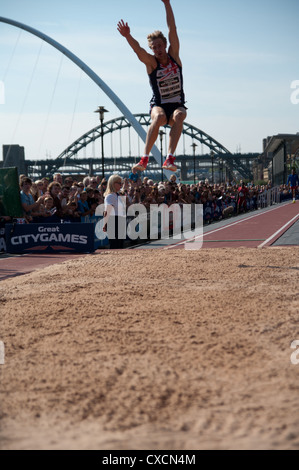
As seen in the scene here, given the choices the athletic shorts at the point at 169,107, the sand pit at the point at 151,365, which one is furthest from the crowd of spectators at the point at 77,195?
the sand pit at the point at 151,365

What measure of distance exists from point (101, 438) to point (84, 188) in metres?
12.4

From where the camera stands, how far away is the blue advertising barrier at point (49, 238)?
43.1 ft

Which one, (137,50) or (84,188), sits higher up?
(137,50)

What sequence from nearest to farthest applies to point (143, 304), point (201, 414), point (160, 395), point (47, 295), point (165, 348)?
1. point (201, 414)
2. point (160, 395)
3. point (165, 348)
4. point (143, 304)
5. point (47, 295)

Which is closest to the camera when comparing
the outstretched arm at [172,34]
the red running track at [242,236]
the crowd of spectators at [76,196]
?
the outstretched arm at [172,34]

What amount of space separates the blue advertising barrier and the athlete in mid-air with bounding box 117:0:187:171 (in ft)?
16.9

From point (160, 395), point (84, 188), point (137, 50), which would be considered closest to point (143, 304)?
point (160, 395)

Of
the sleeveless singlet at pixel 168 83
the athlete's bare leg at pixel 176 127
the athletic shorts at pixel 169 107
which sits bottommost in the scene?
the athlete's bare leg at pixel 176 127

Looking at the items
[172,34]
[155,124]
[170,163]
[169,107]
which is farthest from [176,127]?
[172,34]

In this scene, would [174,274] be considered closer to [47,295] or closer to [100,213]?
[47,295]

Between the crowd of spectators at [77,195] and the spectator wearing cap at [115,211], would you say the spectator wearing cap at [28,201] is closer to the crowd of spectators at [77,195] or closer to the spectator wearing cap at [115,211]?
the crowd of spectators at [77,195]

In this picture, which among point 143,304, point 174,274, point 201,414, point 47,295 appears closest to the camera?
point 201,414

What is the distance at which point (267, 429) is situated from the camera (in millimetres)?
3105

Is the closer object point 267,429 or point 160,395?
point 267,429
